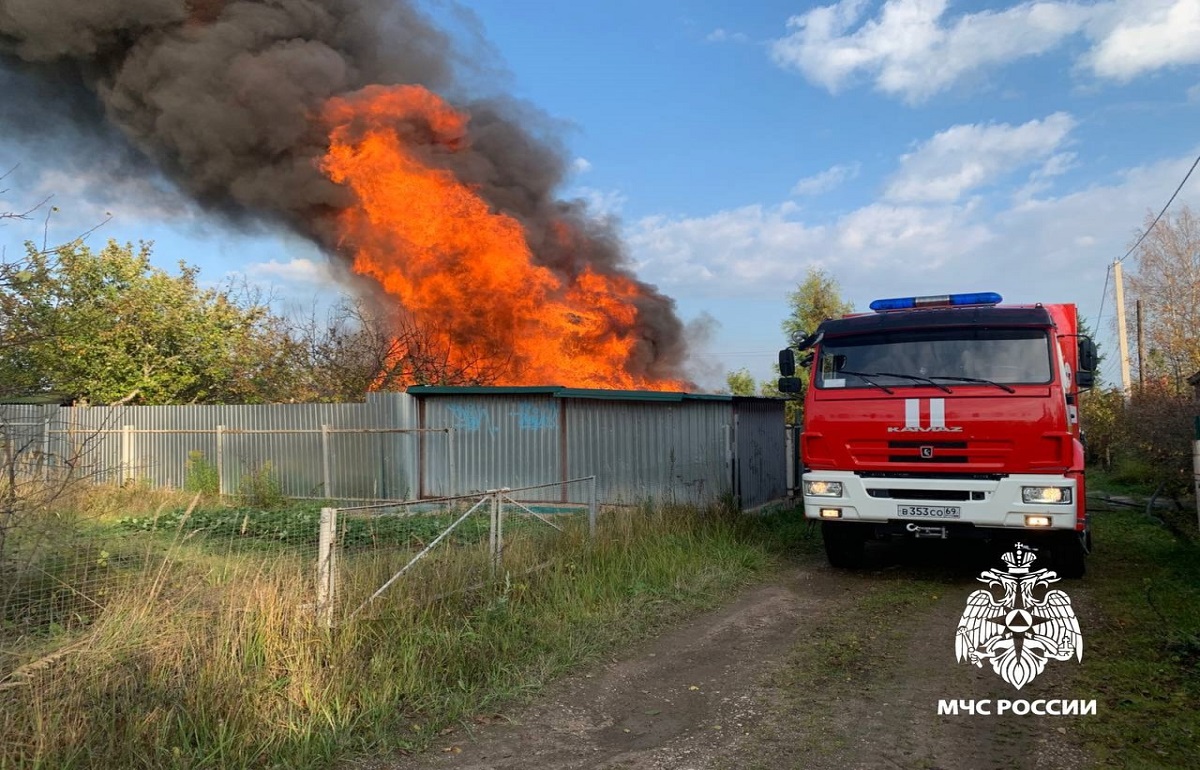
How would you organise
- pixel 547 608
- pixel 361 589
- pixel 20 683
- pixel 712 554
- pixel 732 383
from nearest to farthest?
pixel 20 683
pixel 361 589
pixel 547 608
pixel 712 554
pixel 732 383

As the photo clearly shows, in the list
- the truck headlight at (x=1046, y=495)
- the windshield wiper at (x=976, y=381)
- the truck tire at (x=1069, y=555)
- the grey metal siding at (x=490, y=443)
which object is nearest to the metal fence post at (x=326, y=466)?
the grey metal siding at (x=490, y=443)

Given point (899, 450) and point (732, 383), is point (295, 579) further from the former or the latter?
point (732, 383)

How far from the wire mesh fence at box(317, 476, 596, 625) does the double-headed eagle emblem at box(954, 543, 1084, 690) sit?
388cm

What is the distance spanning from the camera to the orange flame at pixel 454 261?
1669 cm

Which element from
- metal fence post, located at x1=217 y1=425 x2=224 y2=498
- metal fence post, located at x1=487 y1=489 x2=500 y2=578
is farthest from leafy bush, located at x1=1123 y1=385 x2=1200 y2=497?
metal fence post, located at x1=217 y1=425 x2=224 y2=498

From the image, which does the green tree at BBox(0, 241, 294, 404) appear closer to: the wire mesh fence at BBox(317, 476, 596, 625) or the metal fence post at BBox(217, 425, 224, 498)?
the metal fence post at BBox(217, 425, 224, 498)

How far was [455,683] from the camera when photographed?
5.04m

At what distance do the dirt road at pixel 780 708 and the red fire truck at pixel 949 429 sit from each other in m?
1.01

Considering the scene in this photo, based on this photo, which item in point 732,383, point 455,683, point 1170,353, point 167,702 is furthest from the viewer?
point 732,383

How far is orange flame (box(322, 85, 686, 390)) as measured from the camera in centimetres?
1669

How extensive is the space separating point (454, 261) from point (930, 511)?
12.1 m

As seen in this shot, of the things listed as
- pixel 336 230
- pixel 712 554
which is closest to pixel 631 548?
pixel 712 554

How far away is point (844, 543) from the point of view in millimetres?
8938

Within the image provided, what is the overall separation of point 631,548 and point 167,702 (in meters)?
5.20
